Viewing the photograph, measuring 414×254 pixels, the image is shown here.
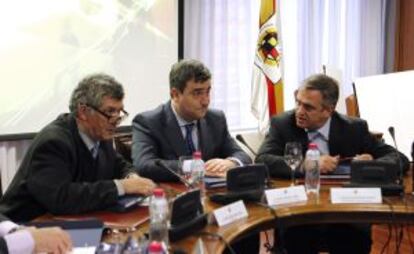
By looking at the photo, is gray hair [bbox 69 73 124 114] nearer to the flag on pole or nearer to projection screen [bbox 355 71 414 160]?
the flag on pole

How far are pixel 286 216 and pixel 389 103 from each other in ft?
9.33

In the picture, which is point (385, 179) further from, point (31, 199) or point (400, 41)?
point (400, 41)

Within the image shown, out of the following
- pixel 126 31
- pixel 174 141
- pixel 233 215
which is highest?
pixel 126 31

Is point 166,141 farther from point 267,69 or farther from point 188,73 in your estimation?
point 267,69

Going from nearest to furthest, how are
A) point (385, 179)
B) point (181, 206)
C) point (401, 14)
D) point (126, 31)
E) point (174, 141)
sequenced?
point (181, 206)
point (385, 179)
point (174, 141)
point (126, 31)
point (401, 14)

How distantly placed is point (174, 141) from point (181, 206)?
1065mm

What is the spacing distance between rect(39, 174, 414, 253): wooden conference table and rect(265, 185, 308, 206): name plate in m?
0.04

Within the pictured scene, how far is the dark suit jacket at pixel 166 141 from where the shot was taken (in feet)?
8.84

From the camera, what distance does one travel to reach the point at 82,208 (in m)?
2.02

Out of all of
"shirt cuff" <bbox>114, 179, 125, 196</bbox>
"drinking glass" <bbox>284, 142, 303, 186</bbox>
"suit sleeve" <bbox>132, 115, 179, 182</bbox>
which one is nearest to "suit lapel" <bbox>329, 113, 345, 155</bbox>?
"drinking glass" <bbox>284, 142, 303, 186</bbox>

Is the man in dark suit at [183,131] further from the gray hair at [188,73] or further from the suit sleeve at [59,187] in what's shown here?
the suit sleeve at [59,187]

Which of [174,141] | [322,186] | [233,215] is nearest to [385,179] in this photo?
[322,186]

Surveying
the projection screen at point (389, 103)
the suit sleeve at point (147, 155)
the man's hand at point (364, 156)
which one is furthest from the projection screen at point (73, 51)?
the man's hand at point (364, 156)

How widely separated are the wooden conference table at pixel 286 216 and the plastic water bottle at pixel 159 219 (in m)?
0.13
